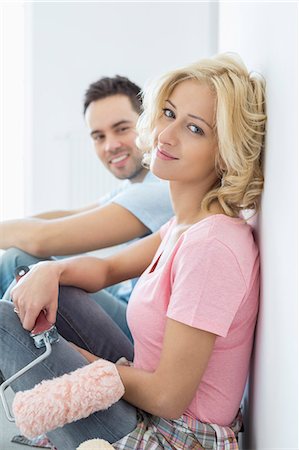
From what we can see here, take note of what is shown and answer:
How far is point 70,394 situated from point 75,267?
0.41 metres

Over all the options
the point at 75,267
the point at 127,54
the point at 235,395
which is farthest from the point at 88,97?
the point at 127,54

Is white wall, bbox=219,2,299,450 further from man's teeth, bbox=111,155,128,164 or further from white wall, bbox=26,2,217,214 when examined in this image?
white wall, bbox=26,2,217,214

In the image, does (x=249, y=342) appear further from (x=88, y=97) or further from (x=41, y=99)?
(x=41, y=99)

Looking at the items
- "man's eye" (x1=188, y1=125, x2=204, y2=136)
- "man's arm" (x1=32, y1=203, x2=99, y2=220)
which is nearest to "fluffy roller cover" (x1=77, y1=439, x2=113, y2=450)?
"man's eye" (x1=188, y1=125, x2=204, y2=136)

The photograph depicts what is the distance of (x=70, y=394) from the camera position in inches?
42.1

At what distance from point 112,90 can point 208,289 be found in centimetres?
124

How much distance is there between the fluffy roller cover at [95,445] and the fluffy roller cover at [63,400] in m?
0.04

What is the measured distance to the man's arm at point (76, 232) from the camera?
1.75 metres

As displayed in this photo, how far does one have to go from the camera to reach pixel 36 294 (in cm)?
127

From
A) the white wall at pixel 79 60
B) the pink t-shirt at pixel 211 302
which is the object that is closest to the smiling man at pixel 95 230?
the pink t-shirt at pixel 211 302

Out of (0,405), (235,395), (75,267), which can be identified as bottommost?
(0,405)

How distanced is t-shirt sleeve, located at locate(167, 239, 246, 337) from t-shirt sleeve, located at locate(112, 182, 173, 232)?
2.21 ft

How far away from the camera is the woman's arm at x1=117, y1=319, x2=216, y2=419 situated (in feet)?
3.57

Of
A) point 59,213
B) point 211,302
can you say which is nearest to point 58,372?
point 211,302
